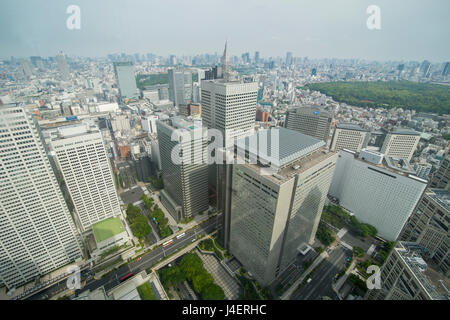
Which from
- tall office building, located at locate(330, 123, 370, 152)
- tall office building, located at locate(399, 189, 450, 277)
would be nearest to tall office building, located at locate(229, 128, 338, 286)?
tall office building, located at locate(399, 189, 450, 277)

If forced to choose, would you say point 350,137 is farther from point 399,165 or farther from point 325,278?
point 325,278

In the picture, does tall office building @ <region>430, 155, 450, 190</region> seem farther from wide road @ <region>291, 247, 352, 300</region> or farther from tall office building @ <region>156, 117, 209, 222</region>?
tall office building @ <region>156, 117, 209, 222</region>

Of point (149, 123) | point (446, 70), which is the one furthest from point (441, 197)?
point (446, 70)

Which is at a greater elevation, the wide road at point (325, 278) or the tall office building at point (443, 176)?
the tall office building at point (443, 176)

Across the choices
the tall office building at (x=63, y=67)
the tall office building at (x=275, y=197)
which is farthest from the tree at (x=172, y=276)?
the tall office building at (x=63, y=67)

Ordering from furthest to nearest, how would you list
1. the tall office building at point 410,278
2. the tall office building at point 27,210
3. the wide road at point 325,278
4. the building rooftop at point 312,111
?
the building rooftop at point 312,111 → the wide road at point 325,278 → the tall office building at point 27,210 → the tall office building at point 410,278

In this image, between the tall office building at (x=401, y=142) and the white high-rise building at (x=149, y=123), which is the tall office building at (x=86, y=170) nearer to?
the white high-rise building at (x=149, y=123)
